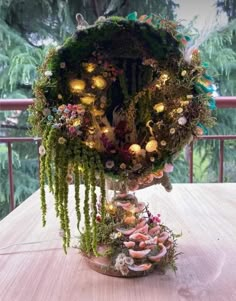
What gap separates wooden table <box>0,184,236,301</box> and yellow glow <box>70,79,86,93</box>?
430 mm

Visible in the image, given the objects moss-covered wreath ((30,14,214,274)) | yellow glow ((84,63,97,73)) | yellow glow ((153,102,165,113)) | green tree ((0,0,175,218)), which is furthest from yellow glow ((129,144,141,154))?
green tree ((0,0,175,218))

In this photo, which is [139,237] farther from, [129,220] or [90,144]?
[90,144]

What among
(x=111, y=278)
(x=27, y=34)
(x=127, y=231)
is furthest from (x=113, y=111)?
(x=27, y=34)

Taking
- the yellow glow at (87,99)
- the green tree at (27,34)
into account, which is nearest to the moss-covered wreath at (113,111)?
the yellow glow at (87,99)

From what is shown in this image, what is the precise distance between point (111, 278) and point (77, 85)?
0.46 meters

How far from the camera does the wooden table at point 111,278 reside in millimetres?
722

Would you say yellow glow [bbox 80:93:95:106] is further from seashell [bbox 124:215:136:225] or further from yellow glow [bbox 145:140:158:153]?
seashell [bbox 124:215:136:225]

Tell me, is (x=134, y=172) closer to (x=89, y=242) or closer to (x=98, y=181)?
(x=98, y=181)

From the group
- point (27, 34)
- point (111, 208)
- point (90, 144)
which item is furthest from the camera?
point (27, 34)

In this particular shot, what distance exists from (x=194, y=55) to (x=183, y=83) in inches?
2.8

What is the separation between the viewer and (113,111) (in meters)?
0.89

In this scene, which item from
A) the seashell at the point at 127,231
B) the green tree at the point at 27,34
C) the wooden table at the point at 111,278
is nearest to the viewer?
the wooden table at the point at 111,278

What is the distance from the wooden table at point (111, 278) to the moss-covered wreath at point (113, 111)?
93mm

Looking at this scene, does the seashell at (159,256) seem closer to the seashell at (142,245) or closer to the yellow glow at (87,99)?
the seashell at (142,245)
